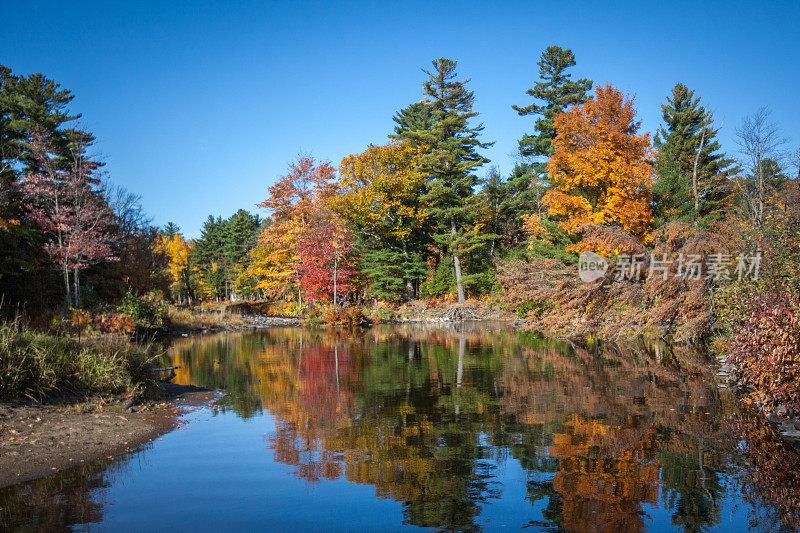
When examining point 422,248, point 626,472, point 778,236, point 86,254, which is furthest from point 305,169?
point 626,472

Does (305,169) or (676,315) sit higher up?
(305,169)

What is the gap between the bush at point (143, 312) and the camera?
76.2 feet

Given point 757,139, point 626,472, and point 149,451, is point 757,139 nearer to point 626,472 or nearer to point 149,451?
point 626,472

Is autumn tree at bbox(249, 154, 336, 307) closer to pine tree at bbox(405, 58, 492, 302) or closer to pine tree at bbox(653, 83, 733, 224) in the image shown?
pine tree at bbox(405, 58, 492, 302)

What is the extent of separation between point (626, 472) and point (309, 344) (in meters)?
17.6

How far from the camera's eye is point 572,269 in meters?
17.4

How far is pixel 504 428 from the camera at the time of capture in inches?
322

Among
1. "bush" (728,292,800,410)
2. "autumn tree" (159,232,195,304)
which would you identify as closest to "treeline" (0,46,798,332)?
"bush" (728,292,800,410)

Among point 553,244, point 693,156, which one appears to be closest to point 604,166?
point 553,244

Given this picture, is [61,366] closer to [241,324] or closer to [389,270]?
[241,324]

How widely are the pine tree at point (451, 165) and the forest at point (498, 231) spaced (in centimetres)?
17

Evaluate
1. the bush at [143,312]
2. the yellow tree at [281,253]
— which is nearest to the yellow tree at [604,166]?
A: the yellow tree at [281,253]

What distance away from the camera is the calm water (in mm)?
5109

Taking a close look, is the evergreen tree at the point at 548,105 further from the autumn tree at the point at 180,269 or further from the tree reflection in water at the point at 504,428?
the autumn tree at the point at 180,269
